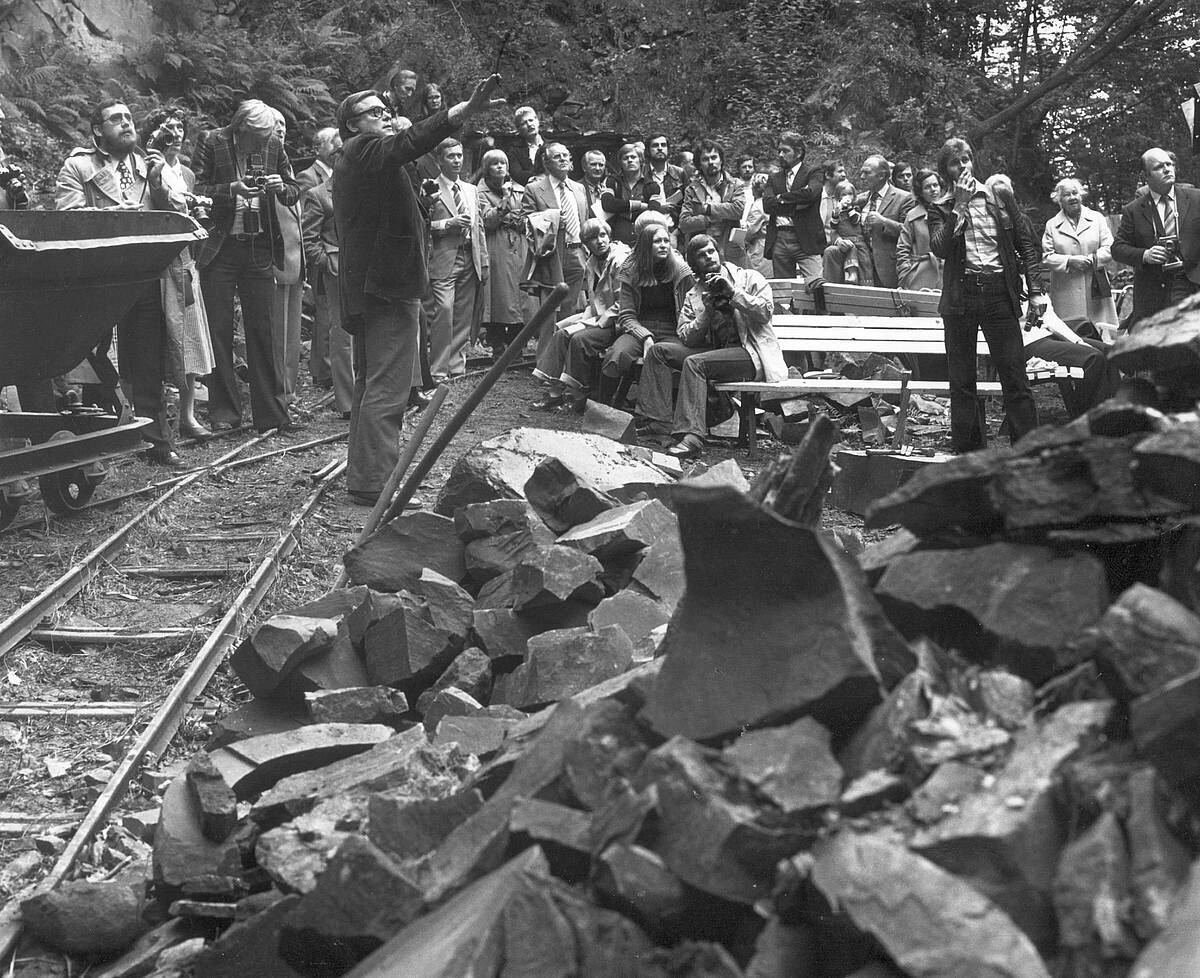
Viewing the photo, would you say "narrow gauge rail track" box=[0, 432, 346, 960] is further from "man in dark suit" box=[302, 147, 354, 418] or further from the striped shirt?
the striped shirt

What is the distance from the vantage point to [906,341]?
39.3 ft

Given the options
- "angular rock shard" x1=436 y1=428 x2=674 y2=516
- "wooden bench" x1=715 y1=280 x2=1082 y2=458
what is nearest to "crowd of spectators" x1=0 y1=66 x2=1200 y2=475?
"wooden bench" x1=715 y1=280 x2=1082 y2=458

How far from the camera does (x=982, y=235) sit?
30.1ft

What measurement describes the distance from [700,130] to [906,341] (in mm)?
15239

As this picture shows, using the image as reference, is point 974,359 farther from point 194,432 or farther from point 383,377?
point 194,432

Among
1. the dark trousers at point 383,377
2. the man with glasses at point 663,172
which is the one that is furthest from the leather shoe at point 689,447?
the man with glasses at point 663,172

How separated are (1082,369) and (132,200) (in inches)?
266

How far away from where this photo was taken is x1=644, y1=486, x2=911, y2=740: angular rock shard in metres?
3.04

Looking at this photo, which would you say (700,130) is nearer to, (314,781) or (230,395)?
(230,395)

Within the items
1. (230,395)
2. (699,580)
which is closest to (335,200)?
(230,395)

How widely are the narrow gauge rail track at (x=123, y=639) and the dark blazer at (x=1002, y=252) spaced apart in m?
4.12

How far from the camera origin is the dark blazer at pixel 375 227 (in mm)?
7902

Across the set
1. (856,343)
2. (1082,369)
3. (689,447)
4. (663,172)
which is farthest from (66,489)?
(663,172)

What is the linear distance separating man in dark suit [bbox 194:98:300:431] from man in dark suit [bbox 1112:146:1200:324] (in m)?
6.36
